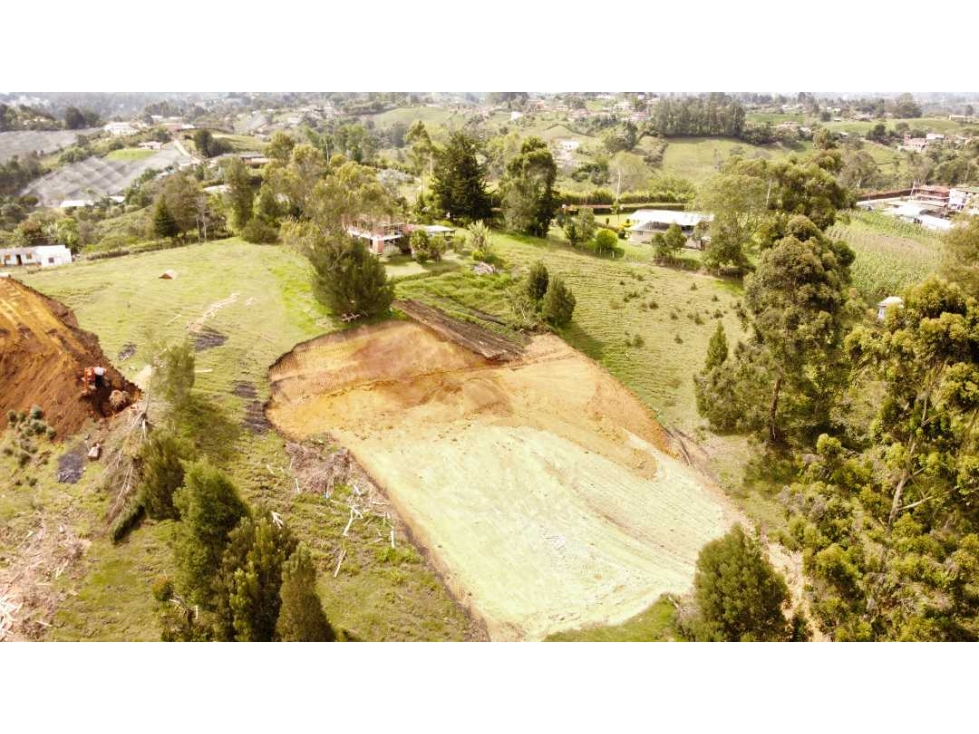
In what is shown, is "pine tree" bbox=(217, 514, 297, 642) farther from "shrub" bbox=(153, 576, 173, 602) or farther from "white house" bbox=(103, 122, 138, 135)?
"white house" bbox=(103, 122, 138, 135)

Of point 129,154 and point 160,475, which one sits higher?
point 129,154

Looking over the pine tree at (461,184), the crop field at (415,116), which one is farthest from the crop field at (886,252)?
the crop field at (415,116)

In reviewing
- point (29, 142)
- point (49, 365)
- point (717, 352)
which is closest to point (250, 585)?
point (49, 365)

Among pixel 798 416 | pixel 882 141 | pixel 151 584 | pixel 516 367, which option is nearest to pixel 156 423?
pixel 151 584

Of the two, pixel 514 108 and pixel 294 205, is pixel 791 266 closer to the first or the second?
pixel 294 205

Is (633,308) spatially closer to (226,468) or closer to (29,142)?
(226,468)

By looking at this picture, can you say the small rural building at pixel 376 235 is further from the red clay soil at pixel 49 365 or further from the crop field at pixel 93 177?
the crop field at pixel 93 177

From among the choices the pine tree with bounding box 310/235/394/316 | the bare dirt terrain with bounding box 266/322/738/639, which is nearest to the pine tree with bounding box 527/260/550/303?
the bare dirt terrain with bounding box 266/322/738/639

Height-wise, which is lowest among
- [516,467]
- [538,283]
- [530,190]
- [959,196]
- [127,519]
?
[516,467]
